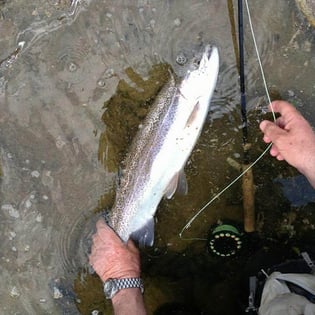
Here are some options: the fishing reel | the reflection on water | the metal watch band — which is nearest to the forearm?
the metal watch band

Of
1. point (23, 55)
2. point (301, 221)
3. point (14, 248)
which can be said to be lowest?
point (301, 221)

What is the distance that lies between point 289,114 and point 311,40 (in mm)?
768

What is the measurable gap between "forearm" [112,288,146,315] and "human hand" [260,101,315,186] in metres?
1.21

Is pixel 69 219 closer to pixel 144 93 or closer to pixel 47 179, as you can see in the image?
pixel 47 179

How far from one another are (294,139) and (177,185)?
0.78 m

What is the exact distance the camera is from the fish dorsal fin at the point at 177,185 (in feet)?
9.50

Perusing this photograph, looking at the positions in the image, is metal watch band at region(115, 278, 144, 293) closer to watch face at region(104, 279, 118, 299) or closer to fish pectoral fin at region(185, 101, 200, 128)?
watch face at region(104, 279, 118, 299)

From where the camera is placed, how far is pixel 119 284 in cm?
294

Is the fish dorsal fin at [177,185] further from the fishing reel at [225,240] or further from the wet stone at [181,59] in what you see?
the wet stone at [181,59]

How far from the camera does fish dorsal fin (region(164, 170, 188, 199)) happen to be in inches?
114

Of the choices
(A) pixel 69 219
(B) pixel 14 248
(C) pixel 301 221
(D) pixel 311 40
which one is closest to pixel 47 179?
(A) pixel 69 219

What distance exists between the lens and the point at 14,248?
130 inches

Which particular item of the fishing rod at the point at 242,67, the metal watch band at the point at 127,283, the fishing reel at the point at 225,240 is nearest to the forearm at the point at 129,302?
the metal watch band at the point at 127,283

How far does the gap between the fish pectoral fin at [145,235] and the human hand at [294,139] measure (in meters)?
0.91
